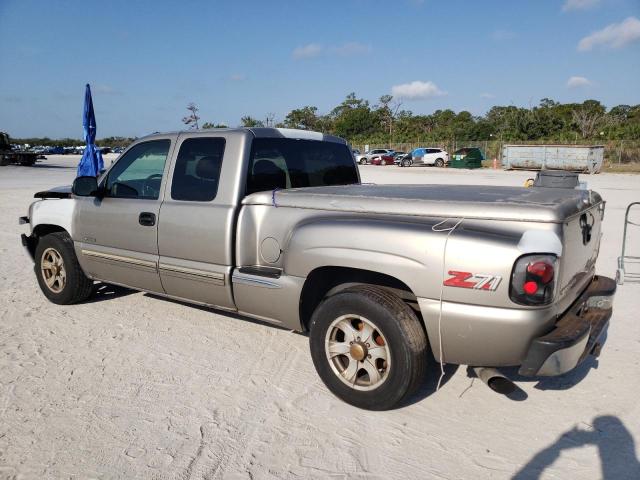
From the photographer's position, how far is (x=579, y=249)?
3.16 meters

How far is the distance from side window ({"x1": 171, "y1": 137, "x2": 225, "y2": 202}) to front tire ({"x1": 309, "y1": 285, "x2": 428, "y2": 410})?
1413mm

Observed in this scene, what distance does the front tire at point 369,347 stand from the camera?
2.99 metres

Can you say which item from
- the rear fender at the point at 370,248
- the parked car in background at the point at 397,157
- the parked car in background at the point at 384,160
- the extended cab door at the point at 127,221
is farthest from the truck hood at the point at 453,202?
the parked car in background at the point at 384,160

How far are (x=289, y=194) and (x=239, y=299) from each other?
2.97ft

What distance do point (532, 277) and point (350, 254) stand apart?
1047mm

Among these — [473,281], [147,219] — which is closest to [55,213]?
[147,219]

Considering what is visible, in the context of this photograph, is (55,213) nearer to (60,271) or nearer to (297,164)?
(60,271)

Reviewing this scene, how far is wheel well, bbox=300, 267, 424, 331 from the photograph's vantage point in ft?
10.5

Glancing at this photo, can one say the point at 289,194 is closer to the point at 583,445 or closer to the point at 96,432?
the point at 96,432

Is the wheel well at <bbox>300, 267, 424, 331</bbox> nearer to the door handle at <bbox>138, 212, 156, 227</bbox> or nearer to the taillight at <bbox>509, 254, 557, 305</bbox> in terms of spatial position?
the taillight at <bbox>509, 254, 557, 305</bbox>

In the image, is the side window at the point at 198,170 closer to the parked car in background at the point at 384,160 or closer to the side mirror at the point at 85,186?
the side mirror at the point at 85,186

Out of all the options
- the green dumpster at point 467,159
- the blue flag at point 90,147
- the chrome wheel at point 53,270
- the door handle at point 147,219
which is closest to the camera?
the door handle at point 147,219

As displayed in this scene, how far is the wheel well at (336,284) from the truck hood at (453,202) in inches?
16.3

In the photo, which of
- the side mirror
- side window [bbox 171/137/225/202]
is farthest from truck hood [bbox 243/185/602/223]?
the side mirror
